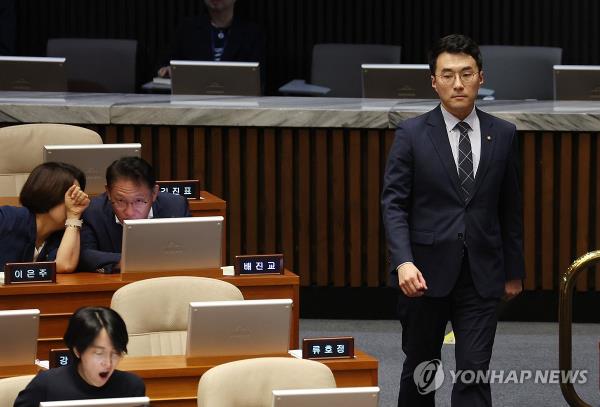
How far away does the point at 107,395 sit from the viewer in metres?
4.35

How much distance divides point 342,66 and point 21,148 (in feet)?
10.7

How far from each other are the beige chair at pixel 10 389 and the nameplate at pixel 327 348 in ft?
3.38

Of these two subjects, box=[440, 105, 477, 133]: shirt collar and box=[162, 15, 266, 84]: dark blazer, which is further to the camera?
box=[162, 15, 266, 84]: dark blazer

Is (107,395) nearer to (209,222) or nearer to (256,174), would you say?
(209,222)

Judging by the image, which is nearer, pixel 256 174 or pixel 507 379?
pixel 507 379

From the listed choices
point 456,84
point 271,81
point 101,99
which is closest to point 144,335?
point 456,84

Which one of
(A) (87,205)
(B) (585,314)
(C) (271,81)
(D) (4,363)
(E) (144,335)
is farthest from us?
(C) (271,81)

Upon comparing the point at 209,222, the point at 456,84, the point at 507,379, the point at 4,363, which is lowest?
the point at 507,379

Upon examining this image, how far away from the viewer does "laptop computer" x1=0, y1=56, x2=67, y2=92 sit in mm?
8555

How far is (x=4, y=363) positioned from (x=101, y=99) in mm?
3385

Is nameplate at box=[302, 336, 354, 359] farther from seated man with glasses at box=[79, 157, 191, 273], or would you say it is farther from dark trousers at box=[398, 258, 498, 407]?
seated man with glasses at box=[79, 157, 191, 273]

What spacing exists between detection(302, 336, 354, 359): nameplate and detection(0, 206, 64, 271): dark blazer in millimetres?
1450

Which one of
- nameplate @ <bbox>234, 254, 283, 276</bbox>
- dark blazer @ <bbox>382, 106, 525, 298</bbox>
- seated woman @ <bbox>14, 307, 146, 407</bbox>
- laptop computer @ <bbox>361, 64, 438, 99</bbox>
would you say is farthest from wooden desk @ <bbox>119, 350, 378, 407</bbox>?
laptop computer @ <bbox>361, 64, 438, 99</bbox>

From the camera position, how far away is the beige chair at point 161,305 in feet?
17.1
